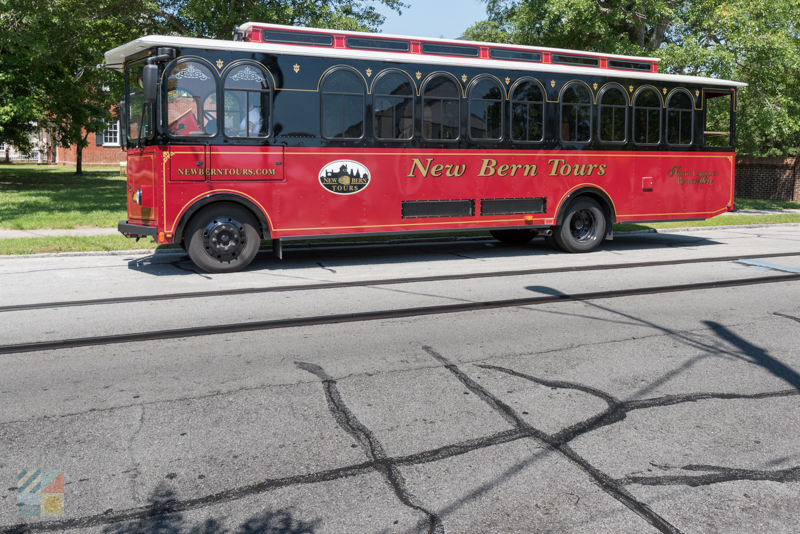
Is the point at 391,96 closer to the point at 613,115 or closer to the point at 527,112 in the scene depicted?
the point at 527,112

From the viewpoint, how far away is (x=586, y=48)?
70.7 feet

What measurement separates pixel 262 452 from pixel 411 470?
0.83 meters

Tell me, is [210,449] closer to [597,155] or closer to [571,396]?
[571,396]

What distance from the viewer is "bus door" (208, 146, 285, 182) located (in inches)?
388

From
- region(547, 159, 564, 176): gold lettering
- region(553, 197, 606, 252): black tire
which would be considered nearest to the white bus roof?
region(547, 159, 564, 176): gold lettering

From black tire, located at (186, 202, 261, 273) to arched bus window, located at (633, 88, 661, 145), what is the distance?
23.0ft

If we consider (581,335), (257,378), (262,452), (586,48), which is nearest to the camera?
(262,452)

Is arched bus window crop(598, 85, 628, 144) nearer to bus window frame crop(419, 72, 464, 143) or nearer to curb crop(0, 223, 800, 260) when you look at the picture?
bus window frame crop(419, 72, 464, 143)

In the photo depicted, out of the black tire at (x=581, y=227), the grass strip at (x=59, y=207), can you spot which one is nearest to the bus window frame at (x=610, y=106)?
the black tire at (x=581, y=227)

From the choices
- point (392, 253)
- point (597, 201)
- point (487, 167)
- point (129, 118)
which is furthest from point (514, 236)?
point (129, 118)

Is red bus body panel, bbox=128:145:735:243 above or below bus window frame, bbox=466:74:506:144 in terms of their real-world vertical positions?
below

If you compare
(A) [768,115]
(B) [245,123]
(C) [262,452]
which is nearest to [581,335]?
(C) [262,452]

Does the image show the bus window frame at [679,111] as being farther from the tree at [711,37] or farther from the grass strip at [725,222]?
the tree at [711,37]

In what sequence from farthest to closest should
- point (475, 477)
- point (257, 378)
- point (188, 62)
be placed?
point (188, 62) < point (257, 378) < point (475, 477)
